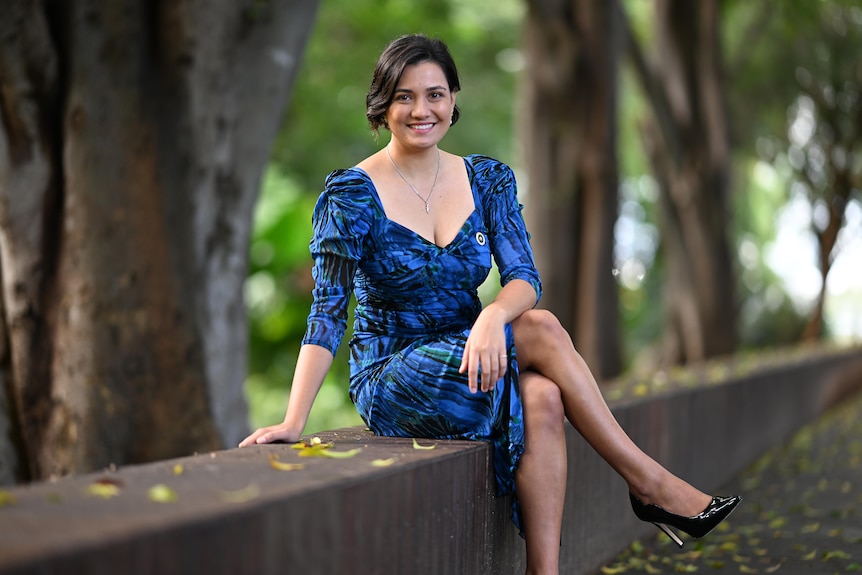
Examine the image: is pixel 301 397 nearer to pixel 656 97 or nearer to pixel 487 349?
pixel 487 349

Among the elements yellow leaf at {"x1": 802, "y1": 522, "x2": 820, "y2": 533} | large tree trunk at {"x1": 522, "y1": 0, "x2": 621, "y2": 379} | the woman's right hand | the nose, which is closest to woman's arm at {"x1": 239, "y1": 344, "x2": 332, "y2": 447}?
the woman's right hand

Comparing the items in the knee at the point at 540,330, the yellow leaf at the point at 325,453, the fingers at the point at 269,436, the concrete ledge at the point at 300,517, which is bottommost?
the concrete ledge at the point at 300,517

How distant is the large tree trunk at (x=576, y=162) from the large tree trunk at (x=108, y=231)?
17.7 feet

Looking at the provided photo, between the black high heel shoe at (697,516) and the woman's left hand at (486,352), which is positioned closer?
the woman's left hand at (486,352)

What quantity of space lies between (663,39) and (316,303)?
12.2 m

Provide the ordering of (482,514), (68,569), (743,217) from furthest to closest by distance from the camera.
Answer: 1. (743,217)
2. (482,514)
3. (68,569)

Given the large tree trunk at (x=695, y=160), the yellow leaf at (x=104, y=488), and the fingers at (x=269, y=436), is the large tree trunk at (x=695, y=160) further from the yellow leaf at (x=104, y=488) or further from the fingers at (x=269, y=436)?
the yellow leaf at (x=104, y=488)

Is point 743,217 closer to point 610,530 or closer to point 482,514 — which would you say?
point 610,530

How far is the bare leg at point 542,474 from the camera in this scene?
13.9ft

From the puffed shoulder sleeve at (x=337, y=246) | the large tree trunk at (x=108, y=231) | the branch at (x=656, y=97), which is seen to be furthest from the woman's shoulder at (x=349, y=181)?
the branch at (x=656, y=97)

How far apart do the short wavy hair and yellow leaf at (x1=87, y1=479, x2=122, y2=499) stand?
2.00 meters

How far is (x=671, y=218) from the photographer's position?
16812 millimetres

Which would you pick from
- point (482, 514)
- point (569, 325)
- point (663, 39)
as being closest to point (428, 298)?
point (482, 514)

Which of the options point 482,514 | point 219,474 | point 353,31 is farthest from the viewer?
point 353,31
